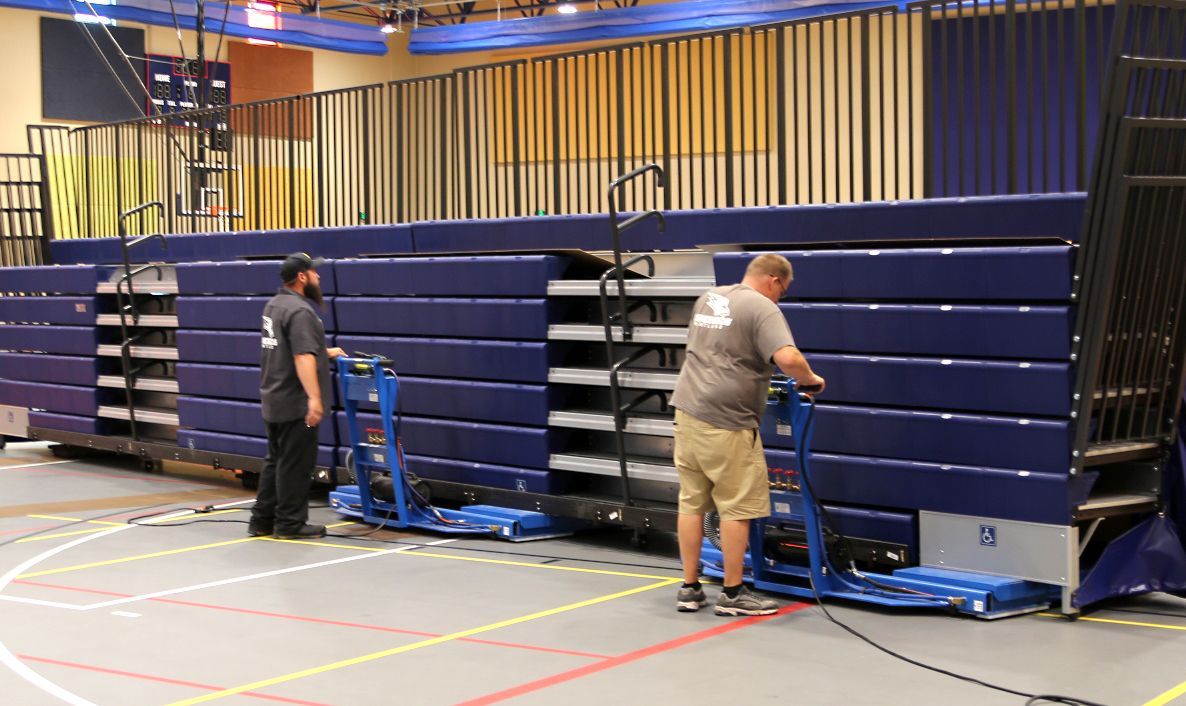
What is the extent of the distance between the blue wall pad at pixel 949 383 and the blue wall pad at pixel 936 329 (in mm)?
61

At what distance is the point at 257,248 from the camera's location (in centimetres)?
1172

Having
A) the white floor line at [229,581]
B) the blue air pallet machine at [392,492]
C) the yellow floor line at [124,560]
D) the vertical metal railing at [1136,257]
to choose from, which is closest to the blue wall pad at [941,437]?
the vertical metal railing at [1136,257]

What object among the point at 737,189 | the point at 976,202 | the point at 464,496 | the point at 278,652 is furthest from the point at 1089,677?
the point at 737,189

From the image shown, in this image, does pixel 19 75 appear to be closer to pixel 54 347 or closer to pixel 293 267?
pixel 54 347

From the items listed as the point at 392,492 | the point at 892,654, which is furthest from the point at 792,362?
the point at 392,492

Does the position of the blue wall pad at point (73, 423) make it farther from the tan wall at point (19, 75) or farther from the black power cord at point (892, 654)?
the black power cord at point (892, 654)

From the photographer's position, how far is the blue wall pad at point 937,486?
6.47 meters

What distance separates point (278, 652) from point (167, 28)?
1809 cm

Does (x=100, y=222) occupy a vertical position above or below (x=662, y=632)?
above

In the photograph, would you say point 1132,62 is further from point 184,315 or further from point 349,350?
point 184,315

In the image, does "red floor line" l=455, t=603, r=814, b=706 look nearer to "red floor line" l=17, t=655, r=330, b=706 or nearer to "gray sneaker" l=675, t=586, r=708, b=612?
"gray sneaker" l=675, t=586, r=708, b=612

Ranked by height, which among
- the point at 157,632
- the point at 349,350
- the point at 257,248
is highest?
the point at 257,248

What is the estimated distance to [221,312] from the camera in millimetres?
11648

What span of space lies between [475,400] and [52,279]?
6858mm
